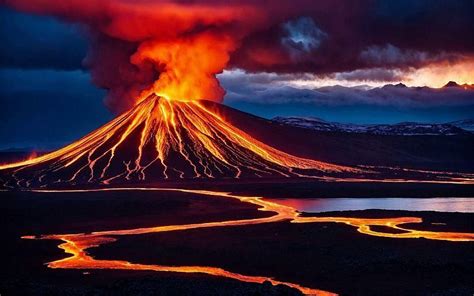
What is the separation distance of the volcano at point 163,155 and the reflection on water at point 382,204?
3612 centimetres

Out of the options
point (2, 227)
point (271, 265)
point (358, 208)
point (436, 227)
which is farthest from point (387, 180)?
point (271, 265)

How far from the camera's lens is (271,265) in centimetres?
3198

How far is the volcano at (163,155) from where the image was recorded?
104 m

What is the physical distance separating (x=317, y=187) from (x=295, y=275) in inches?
2172

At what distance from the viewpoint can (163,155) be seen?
11856 cm

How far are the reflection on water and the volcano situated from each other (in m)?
36.1

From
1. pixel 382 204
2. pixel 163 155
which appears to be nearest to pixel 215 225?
pixel 382 204

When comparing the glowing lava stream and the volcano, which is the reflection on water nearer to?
the glowing lava stream

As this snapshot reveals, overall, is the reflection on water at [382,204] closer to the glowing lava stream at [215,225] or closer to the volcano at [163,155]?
the glowing lava stream at [215,225]

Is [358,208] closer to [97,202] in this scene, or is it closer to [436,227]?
[436,227]

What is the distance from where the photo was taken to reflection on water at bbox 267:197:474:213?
58.6 meters

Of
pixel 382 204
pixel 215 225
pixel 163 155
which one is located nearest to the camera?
pixel 215 225

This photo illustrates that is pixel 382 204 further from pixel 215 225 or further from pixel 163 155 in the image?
pixel 163 155

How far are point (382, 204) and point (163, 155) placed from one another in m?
61.1
